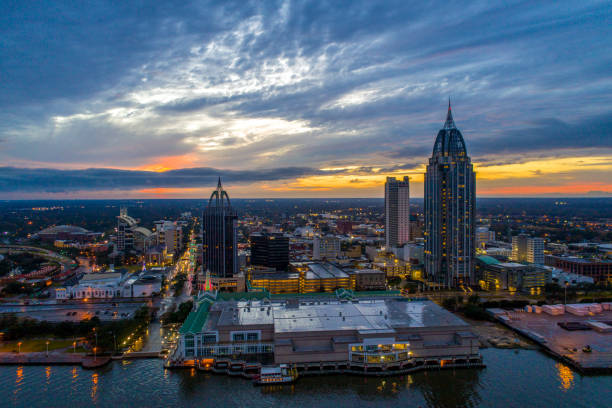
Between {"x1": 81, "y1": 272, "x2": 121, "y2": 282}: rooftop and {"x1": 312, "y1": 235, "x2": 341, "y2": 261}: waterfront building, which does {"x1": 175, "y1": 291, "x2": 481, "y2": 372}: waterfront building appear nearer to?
{"x1": 81, "y1": 272, "x2": 121, "y2": 282}: rooftop

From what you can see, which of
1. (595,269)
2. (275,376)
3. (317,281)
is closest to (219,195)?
(317,281)

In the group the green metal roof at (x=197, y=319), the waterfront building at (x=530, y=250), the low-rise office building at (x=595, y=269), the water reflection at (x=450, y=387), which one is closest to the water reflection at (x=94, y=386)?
the green metal roof at (x=197, y=319)

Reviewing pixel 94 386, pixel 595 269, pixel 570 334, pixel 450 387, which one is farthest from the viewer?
pixel 595 269

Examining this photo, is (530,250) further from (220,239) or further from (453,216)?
(220,239)

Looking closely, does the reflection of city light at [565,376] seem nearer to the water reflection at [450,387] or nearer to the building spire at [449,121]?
the water reflection at [450,387]

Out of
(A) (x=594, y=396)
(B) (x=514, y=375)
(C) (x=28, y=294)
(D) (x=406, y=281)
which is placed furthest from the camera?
(D) (x=406, y=281)

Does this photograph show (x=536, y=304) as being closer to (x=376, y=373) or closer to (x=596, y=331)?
(x=596, y=331)

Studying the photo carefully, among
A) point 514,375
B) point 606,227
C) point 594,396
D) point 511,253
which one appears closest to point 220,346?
point 514,375

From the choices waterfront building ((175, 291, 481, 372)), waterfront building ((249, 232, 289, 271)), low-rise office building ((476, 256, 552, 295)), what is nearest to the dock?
waterfront building ((175, 291, 481, 372))
